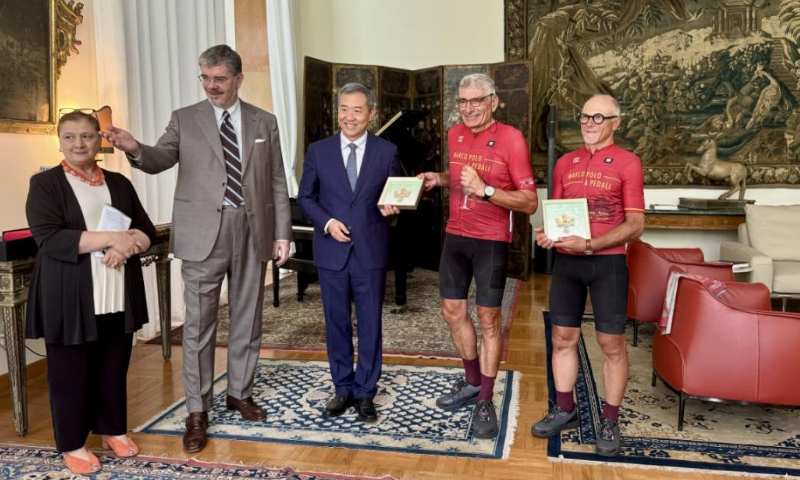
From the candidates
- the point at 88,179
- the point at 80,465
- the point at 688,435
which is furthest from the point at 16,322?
the point at 688,435

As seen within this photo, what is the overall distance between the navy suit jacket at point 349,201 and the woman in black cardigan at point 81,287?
916mm

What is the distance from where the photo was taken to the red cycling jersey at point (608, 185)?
3072 mm

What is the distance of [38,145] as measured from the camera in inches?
176

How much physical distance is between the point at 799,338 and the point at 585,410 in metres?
1.20

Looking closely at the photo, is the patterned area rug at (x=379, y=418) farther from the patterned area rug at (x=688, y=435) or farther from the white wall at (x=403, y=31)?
the white wall at (x=403, y=31)

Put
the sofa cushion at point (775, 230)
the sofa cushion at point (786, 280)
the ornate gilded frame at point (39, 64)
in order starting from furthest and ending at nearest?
the sofa cushion at point (775, 230) → the sofa cushion at point (786, 280) → the ornate gilded frame at point (39, 64)

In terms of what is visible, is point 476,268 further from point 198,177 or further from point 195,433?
point 195,433

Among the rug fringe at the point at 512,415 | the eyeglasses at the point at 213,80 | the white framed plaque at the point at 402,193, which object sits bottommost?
the rug fringe at the point at 512,415

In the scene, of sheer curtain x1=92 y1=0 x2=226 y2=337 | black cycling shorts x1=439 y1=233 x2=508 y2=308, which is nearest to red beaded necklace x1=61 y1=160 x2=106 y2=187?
black cycling shorts x1=439 y1=233 x2=508 y2=308

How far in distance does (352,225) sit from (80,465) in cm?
177

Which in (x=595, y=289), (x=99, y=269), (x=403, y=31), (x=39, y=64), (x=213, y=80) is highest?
(x=403, y=31)

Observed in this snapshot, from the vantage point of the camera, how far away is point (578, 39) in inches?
341

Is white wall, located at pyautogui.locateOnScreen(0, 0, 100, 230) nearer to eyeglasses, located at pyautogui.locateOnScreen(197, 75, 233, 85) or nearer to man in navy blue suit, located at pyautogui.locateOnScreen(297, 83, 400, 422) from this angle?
eyeglasses, located at pyautogui.locateOnScreen(197, 75, 233, 85)

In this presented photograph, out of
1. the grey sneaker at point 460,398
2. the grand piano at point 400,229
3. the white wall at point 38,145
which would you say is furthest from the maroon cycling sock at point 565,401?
the white wall at point 38,145
